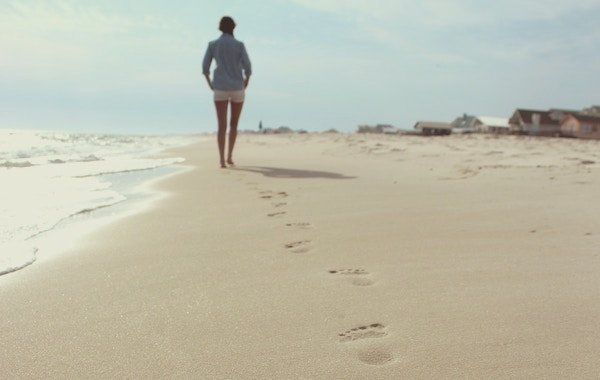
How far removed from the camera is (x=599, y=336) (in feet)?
4.26

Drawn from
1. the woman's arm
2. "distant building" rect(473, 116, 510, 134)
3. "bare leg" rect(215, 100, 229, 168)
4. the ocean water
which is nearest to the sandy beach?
the ocean water

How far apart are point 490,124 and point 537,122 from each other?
781 cm

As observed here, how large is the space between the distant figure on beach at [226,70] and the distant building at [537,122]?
3812cm

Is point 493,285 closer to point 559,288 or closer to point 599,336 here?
point 559,288

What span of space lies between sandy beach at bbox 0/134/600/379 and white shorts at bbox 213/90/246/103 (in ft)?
11.1

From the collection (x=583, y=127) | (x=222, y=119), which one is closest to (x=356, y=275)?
(x=222, y=119)

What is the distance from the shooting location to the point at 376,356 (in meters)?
1.23

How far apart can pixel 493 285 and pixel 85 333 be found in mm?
1194

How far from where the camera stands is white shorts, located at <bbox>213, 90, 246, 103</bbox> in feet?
20.4

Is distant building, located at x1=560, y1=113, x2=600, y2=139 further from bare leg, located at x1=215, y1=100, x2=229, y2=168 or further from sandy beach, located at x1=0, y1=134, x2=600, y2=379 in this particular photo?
sandy beach, located at x1=0, y1=134, x2=600, y2=379

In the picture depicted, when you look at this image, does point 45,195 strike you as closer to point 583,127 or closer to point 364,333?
point 364,333

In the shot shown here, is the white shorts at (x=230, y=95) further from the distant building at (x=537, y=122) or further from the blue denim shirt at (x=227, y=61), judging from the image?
the distant building at (x=537, y=122)

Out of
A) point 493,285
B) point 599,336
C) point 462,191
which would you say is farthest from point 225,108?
point 599,336

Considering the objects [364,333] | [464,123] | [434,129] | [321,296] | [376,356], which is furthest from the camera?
[464,123]
